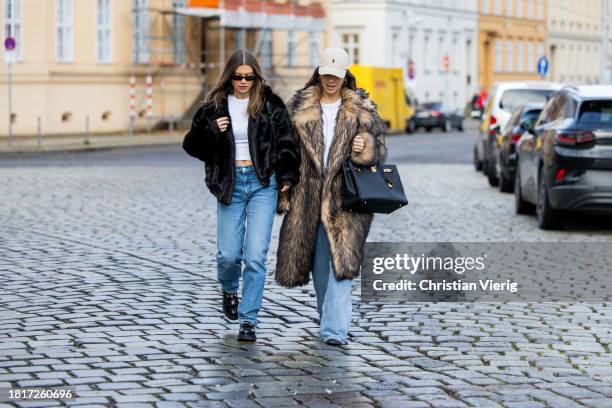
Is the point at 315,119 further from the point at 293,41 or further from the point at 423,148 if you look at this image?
the point at 293,41

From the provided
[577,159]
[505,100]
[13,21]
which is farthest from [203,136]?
[13,21]

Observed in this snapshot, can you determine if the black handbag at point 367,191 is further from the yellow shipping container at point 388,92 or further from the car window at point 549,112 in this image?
the yellow shipping container at point 388,92

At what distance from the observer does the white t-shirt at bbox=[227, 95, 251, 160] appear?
882 centimetres

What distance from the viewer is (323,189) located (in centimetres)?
887

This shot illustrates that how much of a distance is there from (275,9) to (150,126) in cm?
894

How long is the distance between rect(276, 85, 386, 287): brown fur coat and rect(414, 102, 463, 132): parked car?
5100cm

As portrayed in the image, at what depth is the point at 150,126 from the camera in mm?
48219

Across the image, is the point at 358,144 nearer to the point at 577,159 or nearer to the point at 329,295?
the point at 329,295

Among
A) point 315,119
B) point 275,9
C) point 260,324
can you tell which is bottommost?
point 260,324

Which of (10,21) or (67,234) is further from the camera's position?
(10,21)

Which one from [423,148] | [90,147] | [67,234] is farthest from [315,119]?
[423,148]

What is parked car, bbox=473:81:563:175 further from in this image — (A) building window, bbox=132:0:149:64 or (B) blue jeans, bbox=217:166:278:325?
(A) building window, bbox=132:0:149:64

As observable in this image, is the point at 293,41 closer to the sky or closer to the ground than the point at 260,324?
closer to the sky

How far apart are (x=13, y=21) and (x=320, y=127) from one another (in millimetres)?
34911
